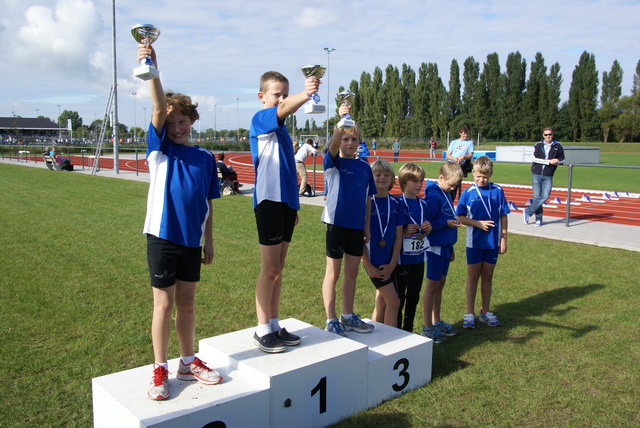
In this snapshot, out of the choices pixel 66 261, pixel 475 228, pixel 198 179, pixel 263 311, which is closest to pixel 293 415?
pixel 263 311

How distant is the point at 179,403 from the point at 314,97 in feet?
6.00

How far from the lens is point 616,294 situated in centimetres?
591

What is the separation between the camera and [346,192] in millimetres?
3855

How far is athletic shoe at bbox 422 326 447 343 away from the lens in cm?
458

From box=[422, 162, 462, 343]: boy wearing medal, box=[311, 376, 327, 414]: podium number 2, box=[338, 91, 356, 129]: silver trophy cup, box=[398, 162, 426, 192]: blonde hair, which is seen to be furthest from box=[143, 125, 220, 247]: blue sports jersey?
box=[422, 162, 462, 343]: boy wearing medal

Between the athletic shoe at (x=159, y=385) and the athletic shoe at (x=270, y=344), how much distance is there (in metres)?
0.68

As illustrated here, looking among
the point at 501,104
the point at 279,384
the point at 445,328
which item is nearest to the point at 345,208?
the point at 279,384

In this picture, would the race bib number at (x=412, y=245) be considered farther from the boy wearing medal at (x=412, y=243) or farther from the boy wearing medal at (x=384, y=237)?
the boy wearing medal at (x=384, y=237)

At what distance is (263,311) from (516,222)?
8.93 m

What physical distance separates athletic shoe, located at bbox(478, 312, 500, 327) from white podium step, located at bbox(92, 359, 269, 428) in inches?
110

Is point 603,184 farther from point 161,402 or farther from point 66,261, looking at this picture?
point 161,402

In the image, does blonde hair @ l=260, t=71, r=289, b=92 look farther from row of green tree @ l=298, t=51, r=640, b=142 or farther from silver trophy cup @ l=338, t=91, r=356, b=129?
row of green tree @ l=298, t=51, r=640, b=142

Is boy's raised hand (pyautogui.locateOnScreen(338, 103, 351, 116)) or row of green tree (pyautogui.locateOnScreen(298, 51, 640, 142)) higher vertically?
row of green tree (pyautogui.locateOnScreen(298, 51, 640, 142))

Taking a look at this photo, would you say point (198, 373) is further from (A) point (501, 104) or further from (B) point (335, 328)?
(A) point (501, 104)
